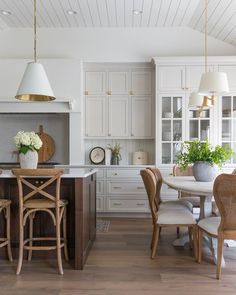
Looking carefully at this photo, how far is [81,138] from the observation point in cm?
542

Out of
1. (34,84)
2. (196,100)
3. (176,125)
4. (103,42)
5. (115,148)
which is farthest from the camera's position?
(115,148)

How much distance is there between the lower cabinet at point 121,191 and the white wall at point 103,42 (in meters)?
1.99

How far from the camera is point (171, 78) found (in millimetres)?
5215

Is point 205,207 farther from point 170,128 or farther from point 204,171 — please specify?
point 170,128

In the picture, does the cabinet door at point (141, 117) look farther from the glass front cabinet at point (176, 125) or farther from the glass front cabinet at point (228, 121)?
the glass front cabinet at point (228, 121)

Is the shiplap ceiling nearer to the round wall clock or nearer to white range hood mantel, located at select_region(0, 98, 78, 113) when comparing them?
white range hood mantel, located at select_region(0, 98, 78, 113)

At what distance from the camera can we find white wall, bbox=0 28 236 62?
5.57 metres

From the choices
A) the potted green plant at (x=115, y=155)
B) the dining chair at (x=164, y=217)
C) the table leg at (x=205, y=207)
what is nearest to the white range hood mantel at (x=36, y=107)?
the potted green plant at (x=115, y=155)

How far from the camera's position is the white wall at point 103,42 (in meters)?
5.57

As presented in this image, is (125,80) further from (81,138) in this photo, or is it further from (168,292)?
(168,292)

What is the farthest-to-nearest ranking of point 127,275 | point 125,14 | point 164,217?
point 125,14 → point 164,217 → point 127,275

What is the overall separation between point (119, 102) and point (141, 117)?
459 mm

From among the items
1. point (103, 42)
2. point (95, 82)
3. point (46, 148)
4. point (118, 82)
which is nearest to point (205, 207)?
point (118, 82)

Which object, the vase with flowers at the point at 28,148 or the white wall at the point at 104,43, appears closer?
the vase with flowers at the point at 28,148
